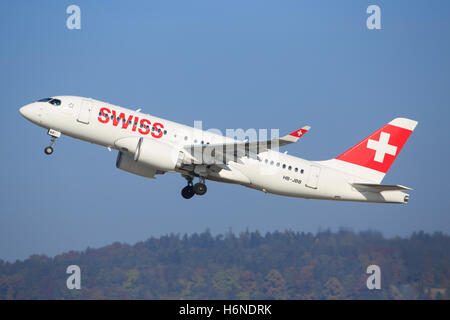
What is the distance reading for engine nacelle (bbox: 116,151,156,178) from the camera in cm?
3912

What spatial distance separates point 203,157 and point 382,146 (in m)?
11.6

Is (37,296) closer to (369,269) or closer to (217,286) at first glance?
(217,286)

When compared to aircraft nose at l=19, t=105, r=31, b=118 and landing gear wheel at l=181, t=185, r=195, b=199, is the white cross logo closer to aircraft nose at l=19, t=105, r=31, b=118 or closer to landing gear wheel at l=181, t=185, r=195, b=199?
landing gear wheel at l=181, t=185, r=195, b=199

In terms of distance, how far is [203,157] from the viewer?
36250 millimetres

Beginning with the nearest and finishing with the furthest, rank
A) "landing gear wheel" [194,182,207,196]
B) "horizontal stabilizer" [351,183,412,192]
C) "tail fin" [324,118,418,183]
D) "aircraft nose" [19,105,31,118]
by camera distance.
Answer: "aircraft nose" [19,105,31,118], "horizontal stabilizer" [351,183,412,192], "landing gear wheel" [194,182,207,196], "tail fin" [324,118,418,183]

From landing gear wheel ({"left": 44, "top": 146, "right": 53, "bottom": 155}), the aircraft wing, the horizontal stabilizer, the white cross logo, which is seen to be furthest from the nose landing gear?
the white cross logo

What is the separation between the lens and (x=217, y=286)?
4422cm

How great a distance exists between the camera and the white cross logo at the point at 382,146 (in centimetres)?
4078
